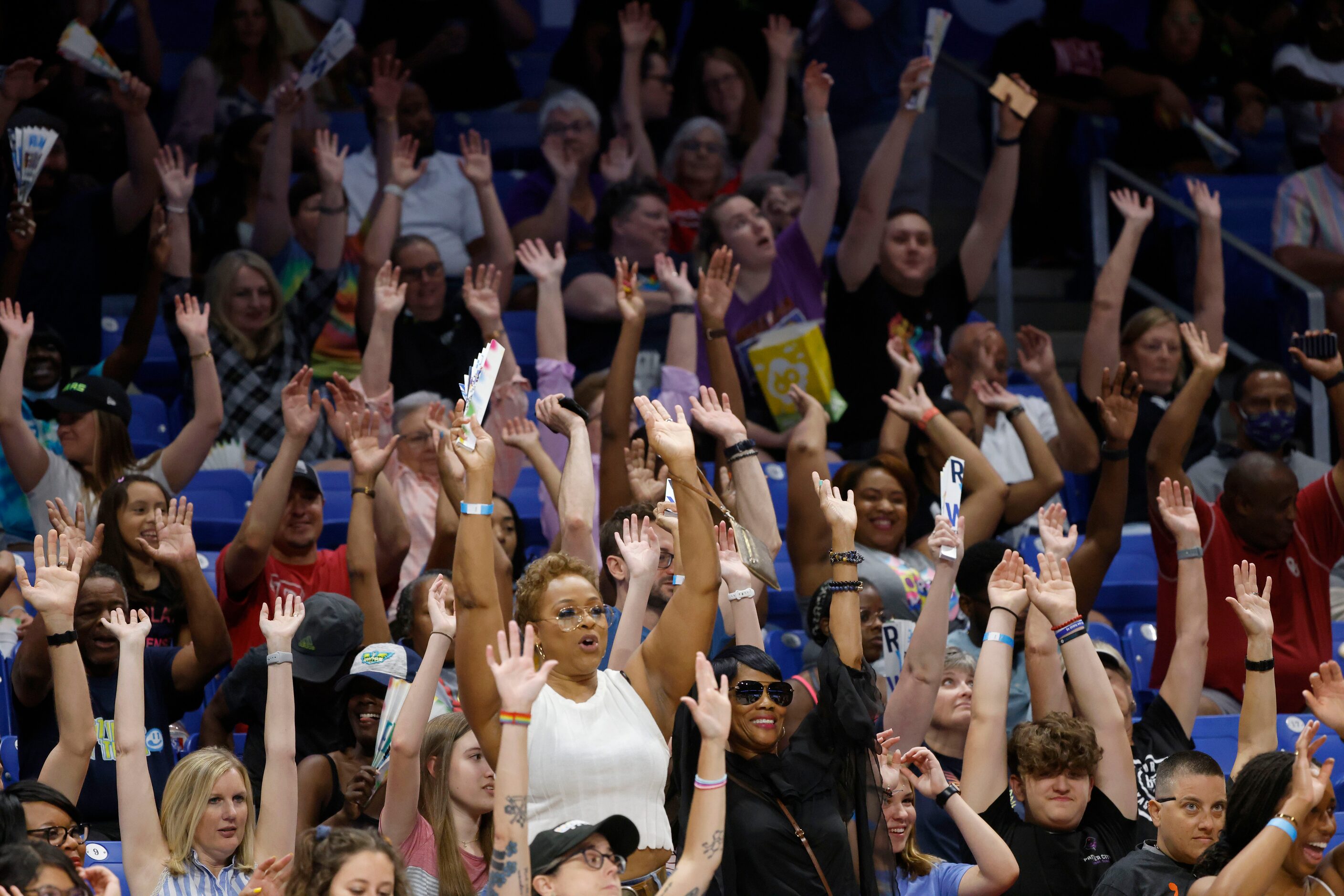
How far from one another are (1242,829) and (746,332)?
A: 3403 millimetres

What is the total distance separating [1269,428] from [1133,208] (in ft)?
4.04

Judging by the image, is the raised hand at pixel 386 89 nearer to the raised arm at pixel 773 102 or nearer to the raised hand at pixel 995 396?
the raised arm at pixel 773 102

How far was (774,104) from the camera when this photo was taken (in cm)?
808

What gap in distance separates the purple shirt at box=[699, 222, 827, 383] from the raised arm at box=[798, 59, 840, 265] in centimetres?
5

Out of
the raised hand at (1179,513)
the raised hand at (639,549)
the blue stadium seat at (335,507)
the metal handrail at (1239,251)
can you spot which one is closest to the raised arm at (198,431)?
the blue stadium seat at (335,507)

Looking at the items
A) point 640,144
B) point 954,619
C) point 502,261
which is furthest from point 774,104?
point 954,619

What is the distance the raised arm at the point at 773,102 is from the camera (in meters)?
7.93

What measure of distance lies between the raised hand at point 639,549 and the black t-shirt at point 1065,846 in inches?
39.2

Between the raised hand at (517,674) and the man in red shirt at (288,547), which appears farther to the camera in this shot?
the man in red shirt at (288,547)

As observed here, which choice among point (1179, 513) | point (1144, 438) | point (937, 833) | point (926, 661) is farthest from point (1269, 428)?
point (937, 833)

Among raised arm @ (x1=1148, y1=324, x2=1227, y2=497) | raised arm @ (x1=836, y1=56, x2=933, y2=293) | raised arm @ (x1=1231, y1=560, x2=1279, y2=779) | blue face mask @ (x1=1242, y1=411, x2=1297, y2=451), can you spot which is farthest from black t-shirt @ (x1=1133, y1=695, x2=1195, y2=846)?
raised arm @ (x1=836, y1=56, x2=933, y2=293)

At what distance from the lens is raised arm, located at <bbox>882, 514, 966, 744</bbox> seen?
4.20 m

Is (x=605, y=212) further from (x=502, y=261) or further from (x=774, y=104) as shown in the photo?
(x=774, y=104)

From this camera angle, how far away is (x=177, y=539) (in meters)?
4.38
